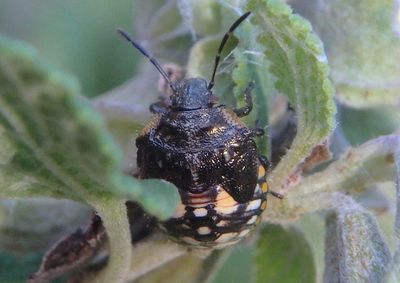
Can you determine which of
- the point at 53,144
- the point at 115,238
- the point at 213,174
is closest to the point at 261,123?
the point at 213,174

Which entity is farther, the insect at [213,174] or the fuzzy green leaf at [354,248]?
the insect at [213,174]

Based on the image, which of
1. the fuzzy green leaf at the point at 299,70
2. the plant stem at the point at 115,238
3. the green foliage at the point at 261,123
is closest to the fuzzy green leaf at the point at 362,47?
the green foliage at the point at 261,123

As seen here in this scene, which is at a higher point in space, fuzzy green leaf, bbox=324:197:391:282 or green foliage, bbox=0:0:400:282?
green foliage, bbox=0:0:400:282

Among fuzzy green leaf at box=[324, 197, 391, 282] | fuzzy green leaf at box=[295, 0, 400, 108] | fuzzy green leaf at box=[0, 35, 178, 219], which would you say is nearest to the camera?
fuzzy green leaf at box=[0, 35, 178, 219]

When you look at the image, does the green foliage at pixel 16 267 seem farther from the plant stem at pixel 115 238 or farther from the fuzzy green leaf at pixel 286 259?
the fuzzy green leaf at pixel 286 259

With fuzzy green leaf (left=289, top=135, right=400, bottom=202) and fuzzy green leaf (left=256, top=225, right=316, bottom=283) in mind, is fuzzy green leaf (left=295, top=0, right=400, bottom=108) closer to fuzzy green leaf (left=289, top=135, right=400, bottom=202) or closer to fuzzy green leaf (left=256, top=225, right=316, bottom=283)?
fuzzy green leaf (left=289, top=135, right=400, bottom=202)

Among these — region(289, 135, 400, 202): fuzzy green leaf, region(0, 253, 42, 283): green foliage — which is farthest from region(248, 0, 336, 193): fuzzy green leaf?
region(0, 253, 42, 283): green foliage

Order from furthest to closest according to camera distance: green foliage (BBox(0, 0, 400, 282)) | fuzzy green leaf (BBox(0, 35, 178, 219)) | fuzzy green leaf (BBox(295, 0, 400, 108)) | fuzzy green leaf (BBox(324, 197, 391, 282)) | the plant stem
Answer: fuzzy green leaf (BBox(295, 0, 400, 108)) < fuzzy green leaf (BBox(324, 197, 391, 282)) < the plant stem < green foliage (BBox(0, 0, 400, 282)) < fuzzy green leaf (BBox(0, 35, 178, 219))
